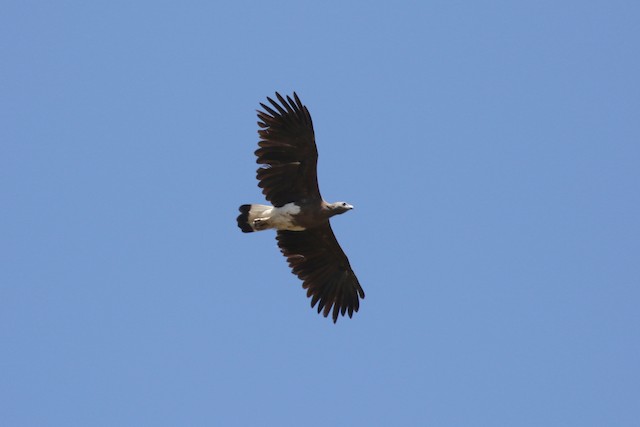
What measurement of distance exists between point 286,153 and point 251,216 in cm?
139

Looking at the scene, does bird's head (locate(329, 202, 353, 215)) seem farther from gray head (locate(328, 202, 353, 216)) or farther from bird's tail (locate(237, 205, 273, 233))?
bird's tail (locate(237, 205, 273, 233))

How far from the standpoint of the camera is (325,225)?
76.3ft

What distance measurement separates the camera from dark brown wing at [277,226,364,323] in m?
23.4

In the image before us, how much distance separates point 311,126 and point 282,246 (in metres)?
2.63

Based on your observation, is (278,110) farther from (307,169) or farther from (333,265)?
(333,265)

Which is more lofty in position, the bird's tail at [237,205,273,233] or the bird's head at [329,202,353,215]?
the bird's head at [329,202,353,215]

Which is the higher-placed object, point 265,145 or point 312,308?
point 265,145

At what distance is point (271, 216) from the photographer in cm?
2253

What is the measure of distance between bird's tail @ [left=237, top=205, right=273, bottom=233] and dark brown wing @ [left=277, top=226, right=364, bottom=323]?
2.68 ft

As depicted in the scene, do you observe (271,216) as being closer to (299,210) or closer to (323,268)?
(299,210)

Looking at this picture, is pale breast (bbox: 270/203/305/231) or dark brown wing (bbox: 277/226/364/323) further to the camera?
dark brown wing (bbox: 277/226/364/323)

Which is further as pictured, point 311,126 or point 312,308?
point 312,308

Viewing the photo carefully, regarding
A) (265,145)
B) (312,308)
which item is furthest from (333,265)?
(265,145)

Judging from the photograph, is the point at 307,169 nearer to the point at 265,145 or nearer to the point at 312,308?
the point at 265,145
